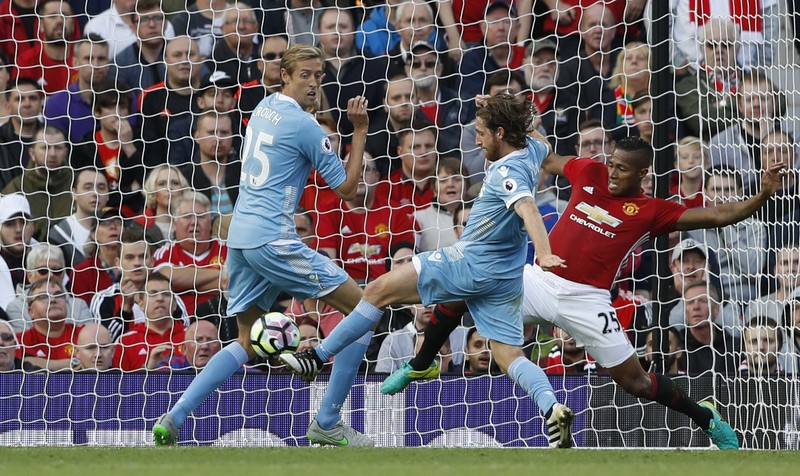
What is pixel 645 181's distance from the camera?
8.52 metres

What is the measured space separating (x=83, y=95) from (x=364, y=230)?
2331 millimetres

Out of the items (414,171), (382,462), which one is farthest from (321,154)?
(414,171)

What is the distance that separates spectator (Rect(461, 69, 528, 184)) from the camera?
8.73 m

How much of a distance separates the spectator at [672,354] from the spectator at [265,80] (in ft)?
10.5

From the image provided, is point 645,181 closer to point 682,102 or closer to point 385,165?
point 682,102

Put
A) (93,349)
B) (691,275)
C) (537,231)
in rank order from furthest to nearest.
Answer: (93,349), (691,275), (537,231)

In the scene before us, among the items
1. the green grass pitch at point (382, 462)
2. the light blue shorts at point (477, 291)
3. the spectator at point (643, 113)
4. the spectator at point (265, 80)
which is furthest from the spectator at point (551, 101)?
the green grass pitch at point (382, 462)

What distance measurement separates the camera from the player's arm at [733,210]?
20.4ft

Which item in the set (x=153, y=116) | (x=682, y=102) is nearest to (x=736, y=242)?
(x=682, y=102)

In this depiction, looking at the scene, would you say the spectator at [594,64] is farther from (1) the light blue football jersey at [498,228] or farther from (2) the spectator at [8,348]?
(2) the spectator at [8,348]

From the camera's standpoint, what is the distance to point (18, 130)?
914 cm

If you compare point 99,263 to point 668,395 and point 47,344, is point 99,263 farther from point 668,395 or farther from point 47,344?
point 668,395

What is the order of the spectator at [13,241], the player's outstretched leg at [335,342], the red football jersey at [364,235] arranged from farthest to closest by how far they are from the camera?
1. the spectator at [13,241]
2. the red football jersey at [364,235]
3. the player's outstretched leg at [335,342]

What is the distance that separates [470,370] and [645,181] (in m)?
1.77
